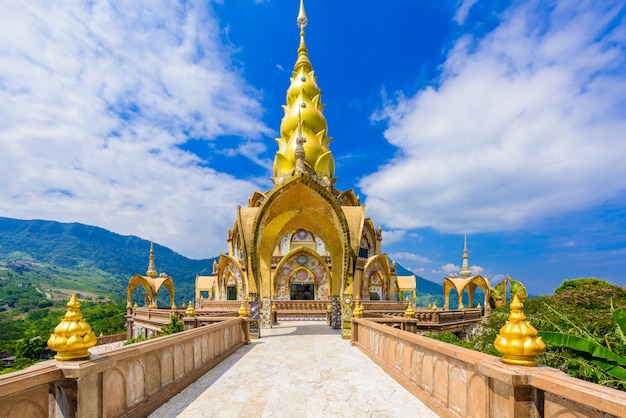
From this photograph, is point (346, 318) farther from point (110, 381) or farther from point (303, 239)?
point (303, 239)

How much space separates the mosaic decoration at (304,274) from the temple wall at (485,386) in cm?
1776

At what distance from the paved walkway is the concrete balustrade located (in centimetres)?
36

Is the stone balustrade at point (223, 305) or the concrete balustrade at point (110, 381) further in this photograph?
the stone balustrade at point (223, 305)

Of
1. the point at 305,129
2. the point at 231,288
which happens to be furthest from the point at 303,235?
the point at 305,129

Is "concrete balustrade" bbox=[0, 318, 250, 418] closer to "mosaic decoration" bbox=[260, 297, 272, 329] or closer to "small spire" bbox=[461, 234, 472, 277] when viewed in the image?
"mosaic decoration" bbox=[260, 297, 272, 329]

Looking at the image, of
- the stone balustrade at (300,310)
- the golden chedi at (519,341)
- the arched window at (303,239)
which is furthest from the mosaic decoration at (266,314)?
the golden chedi at (519,341)

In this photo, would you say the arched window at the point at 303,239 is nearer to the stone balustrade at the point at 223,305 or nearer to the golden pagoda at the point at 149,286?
the stone balustrade at the point at 223,305

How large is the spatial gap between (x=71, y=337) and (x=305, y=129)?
92.7ft

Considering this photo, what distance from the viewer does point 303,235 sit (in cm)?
2803

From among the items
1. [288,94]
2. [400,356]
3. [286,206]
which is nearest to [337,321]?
[286,206]

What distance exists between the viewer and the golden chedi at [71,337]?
11.7ft

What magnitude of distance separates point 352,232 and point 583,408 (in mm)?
12368

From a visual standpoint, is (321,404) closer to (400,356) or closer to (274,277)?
(400,356)

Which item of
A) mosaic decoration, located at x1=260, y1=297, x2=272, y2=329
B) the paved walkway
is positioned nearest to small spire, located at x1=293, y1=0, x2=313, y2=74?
mosaic decoration, located at x1=260, y1=297, x2=272, y2=329
